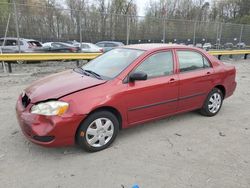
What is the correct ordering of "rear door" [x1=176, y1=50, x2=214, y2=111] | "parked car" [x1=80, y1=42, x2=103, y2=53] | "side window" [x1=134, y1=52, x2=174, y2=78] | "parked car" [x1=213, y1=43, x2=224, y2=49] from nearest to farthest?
"side window" [x1=134, y1=52, x2=174, y2=78] → "rear door" [x1=176, y1=50, x2=214, y2=111] → "parked car" [x1=80, y1=42, x2=103, y2=53] → "parked car" [x1=213, y1=43, x2=224, y2=49]

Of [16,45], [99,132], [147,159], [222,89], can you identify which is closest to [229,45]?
[222,89]

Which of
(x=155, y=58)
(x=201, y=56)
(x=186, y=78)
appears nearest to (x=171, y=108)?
(x=186, y=78)

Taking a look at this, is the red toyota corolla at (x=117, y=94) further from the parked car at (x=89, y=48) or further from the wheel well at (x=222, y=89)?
the parked car at (x=89, y=48)

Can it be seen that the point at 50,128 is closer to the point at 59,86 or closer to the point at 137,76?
the point at 59,86

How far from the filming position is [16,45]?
1069cm

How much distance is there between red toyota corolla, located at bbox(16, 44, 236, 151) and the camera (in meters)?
3.11

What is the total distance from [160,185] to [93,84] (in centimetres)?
164

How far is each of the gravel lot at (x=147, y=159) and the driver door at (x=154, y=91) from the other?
40 centimetres

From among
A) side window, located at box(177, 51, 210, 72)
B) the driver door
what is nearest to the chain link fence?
side window, located at box(177, 51, 210, 72)

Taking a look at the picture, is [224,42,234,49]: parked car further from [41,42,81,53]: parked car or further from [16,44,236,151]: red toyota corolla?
[16,44,236,151]: red toyota corolla

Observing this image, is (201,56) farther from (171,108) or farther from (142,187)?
(142,187)

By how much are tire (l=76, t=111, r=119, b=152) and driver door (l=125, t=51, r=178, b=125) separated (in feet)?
1.14

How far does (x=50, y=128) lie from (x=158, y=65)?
6.77 ft

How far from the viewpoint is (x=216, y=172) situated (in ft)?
9.87
